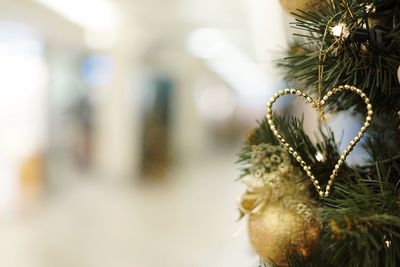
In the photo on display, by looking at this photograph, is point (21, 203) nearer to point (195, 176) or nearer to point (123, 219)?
point (123, 219)

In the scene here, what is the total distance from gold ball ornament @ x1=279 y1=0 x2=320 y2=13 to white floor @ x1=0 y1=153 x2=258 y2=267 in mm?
1324

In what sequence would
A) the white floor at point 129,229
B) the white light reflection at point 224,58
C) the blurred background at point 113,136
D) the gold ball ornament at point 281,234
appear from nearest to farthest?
the gold ball ornament at point 281,234, the white floor at point 129,229, the blurred background at point 113,136, the white light reflection at point 224,58

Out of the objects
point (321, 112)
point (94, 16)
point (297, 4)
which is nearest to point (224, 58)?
point (94, 16)

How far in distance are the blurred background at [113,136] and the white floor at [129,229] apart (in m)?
0.02

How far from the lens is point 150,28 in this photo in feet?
22.5

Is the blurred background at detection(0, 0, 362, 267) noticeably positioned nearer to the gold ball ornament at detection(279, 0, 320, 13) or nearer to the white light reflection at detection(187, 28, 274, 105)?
the white light reflection at detection(187, 28, 274, 105)

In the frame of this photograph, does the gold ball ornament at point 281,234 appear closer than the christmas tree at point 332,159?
No

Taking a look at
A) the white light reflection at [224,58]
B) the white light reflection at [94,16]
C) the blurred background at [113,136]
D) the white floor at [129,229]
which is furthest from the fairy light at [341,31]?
the white light reflection at [94,16]

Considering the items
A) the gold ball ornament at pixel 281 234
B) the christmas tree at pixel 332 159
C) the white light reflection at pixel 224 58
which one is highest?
the white light reflection at pixel 224 58

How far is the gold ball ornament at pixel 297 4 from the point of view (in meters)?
0.53

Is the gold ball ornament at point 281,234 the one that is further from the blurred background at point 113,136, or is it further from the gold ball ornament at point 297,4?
the blurred background at point 113,136

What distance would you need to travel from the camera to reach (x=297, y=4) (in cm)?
55

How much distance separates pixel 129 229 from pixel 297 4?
3451 millimetres

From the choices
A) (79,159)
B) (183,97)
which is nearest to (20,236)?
(79,159)
